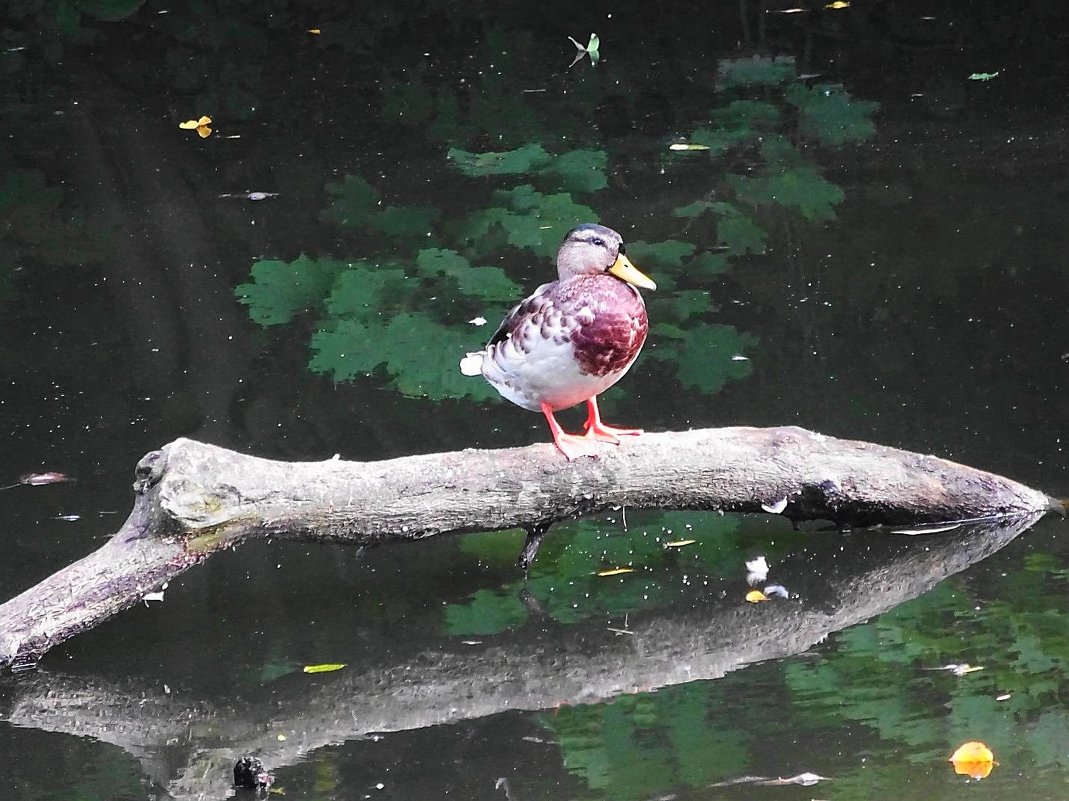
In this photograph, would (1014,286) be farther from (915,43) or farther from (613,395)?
(915,43)

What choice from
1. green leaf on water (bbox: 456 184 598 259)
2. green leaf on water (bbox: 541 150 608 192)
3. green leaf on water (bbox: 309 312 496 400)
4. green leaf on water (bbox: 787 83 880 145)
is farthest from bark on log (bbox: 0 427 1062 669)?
green leaf on water (bbox: 787 83 880 145)

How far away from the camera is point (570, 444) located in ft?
12.9

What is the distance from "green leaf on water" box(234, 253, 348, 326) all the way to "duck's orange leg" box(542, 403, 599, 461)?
95.6 inches

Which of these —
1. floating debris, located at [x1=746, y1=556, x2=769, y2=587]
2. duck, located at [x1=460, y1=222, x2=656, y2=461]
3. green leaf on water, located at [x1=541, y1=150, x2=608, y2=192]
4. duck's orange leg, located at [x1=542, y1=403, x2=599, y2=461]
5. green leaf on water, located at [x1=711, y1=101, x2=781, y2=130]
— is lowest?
green leaf on water, located at [x1=711, y1=101, x2=781, y2=130]

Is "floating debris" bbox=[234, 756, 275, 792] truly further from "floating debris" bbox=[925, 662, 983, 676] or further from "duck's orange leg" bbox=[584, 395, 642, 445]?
"floating debris" bbox=[925, 662, 983, 676]

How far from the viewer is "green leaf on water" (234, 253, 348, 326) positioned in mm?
6172

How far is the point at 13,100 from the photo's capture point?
31.2 ft

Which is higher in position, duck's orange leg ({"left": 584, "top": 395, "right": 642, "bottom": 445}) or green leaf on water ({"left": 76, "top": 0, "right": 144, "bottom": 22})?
duck's orange leg ({"left": 584, "top": 395, "right": 642, "bottom": 445})

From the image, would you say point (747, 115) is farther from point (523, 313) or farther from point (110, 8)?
point (110, 8)

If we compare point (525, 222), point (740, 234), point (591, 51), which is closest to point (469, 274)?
point (525, 222)

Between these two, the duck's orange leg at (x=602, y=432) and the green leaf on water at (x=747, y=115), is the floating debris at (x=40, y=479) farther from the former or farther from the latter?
the green leaf on water at (x=747, y=115)

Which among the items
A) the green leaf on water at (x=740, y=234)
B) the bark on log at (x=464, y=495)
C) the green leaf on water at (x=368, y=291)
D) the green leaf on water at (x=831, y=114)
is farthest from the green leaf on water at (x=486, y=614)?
the green leaf on water at (x=831, y=114)

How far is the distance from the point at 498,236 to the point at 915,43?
4.14 metres

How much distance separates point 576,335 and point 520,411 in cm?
140
